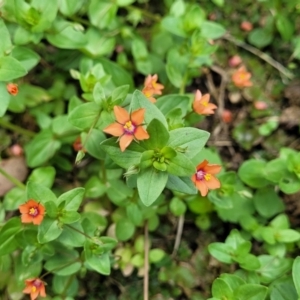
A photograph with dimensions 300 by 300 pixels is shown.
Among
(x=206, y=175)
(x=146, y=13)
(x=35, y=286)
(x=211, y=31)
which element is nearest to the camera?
(x=206, y=175)

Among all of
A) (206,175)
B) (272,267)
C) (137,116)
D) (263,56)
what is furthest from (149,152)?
(263,56)

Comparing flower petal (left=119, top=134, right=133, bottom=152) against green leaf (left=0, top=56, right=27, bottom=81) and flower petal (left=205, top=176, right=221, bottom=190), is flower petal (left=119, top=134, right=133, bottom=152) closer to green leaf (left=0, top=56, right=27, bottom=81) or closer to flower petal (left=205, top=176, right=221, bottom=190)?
flower petal (left=205, top=176, right=221, bottom=190)

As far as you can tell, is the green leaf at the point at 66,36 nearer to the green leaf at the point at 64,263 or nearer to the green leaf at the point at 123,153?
the green leaf at the point at 123,153

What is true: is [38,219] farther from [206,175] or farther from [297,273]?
[297,273]

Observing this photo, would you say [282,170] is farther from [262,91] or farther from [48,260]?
[48,260]

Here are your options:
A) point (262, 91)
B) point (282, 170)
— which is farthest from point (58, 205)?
point (262, 91)

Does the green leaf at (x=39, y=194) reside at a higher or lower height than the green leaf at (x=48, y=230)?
higher

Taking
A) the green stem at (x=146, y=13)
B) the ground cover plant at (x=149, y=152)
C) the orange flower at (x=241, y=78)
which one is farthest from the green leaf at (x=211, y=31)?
the green stem at (x=146, y=13)
